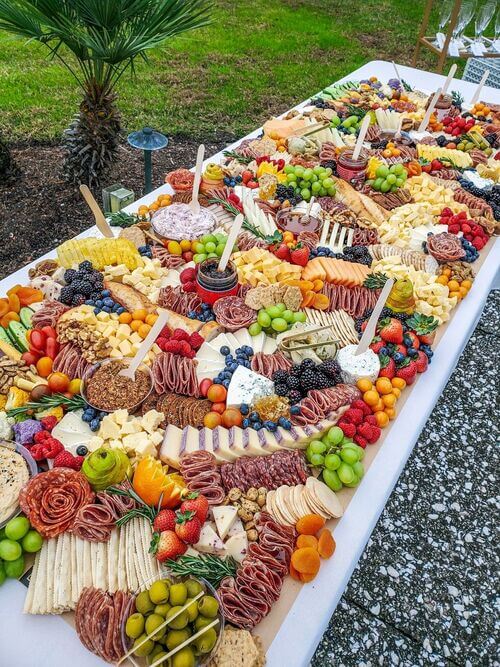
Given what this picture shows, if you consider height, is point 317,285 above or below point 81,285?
above

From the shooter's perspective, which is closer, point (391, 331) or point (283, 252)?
point (391, 331)

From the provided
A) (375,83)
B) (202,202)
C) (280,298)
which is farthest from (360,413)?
(375,83)

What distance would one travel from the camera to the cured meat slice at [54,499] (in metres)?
2.08

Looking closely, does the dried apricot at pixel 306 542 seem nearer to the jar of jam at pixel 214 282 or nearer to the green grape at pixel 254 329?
the green grape at pixel 254 329

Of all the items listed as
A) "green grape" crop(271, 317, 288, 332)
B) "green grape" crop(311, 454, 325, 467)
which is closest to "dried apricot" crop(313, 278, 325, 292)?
"green grape" crop(271, 317, 288, 332)

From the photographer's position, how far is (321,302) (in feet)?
10.9

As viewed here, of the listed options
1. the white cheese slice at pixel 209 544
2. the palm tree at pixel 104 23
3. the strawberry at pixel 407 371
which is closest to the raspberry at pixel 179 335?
the white cheese slice at pixel 209 544

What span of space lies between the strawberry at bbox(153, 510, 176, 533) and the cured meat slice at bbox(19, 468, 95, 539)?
311 millimetres

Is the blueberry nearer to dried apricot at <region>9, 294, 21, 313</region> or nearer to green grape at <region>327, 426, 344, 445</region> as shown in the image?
dried apricot at <region>9, 294, 21, 313</region>

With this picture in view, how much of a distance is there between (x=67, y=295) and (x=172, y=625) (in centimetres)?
201

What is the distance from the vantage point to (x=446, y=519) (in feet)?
11.9

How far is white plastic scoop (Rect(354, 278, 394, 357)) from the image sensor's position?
2791 mm

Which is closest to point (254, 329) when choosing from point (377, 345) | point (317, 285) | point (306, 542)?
point (317, 285)

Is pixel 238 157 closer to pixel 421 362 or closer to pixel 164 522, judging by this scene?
pixel 421 362
